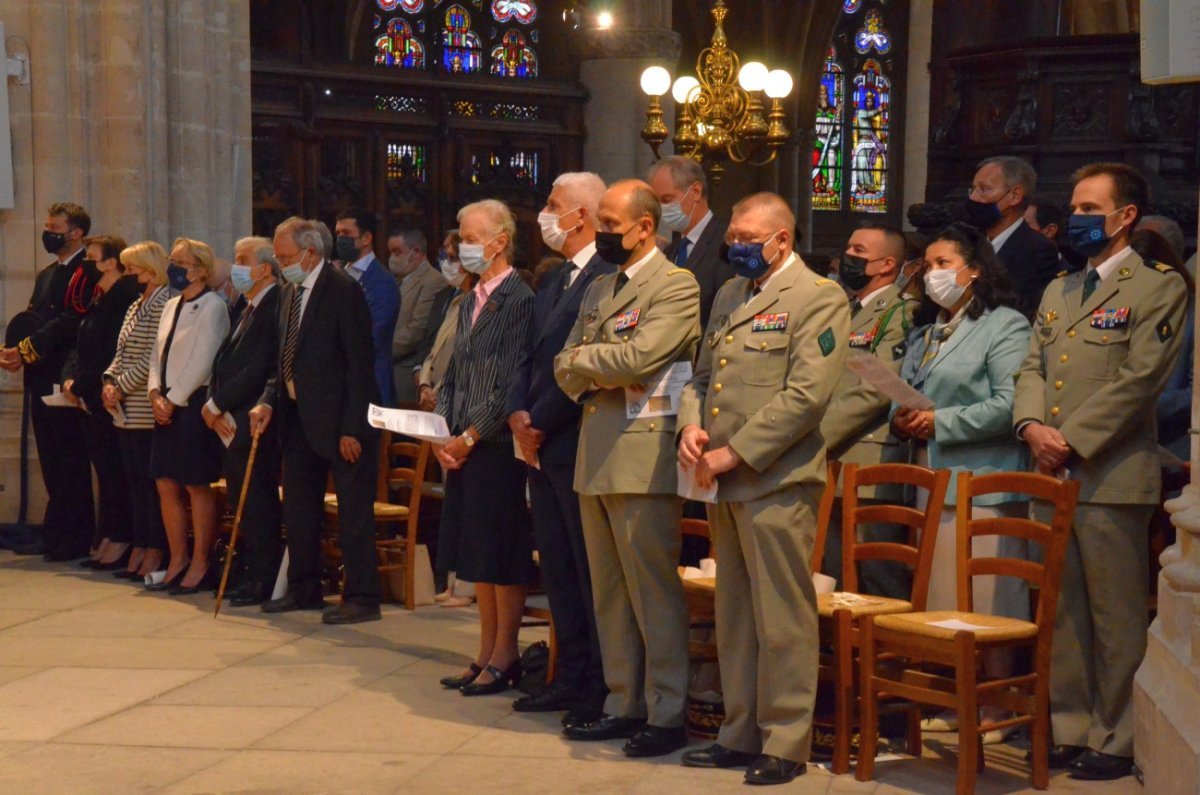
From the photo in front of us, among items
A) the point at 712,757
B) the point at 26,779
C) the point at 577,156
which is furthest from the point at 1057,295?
the point at 577,156

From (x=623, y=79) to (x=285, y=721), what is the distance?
33.0ft

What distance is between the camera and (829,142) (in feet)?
75.6

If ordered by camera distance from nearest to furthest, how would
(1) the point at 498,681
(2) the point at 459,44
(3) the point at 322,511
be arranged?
1. (1) the point at 498,681
2. (3) the point at 322,511
3. (2) the point at 459,44

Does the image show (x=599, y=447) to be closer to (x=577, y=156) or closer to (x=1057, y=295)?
(x=1057, y=295)

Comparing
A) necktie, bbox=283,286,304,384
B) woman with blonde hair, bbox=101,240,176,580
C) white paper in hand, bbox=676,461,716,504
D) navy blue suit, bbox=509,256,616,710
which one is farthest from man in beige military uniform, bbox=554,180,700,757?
woman with blonde hair, bbox=101,240,176,580

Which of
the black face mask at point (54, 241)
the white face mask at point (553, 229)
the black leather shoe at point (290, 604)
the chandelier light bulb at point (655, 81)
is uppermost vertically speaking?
the chandelier light bulb at point (655, 81)

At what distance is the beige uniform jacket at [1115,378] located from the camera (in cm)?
493

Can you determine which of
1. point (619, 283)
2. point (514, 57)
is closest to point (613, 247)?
point (619, 283)

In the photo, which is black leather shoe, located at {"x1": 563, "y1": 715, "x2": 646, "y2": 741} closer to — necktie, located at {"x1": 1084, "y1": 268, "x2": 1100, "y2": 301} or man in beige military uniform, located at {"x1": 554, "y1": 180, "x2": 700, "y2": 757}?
man in beige military uniform, located at {"x1": 554, "y1": 180, "x2": 700, "y2": 757}

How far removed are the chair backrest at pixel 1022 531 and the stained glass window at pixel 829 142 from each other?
58.7ft

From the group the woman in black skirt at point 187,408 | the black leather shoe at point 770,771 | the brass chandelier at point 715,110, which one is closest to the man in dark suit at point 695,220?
the black leather shoe at point 770,771

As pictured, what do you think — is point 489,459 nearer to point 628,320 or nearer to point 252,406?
point 628,320

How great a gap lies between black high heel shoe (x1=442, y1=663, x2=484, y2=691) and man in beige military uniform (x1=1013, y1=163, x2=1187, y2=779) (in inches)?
81.6

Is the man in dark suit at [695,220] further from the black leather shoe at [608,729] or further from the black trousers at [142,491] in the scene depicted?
the black trousers at [142,491]
